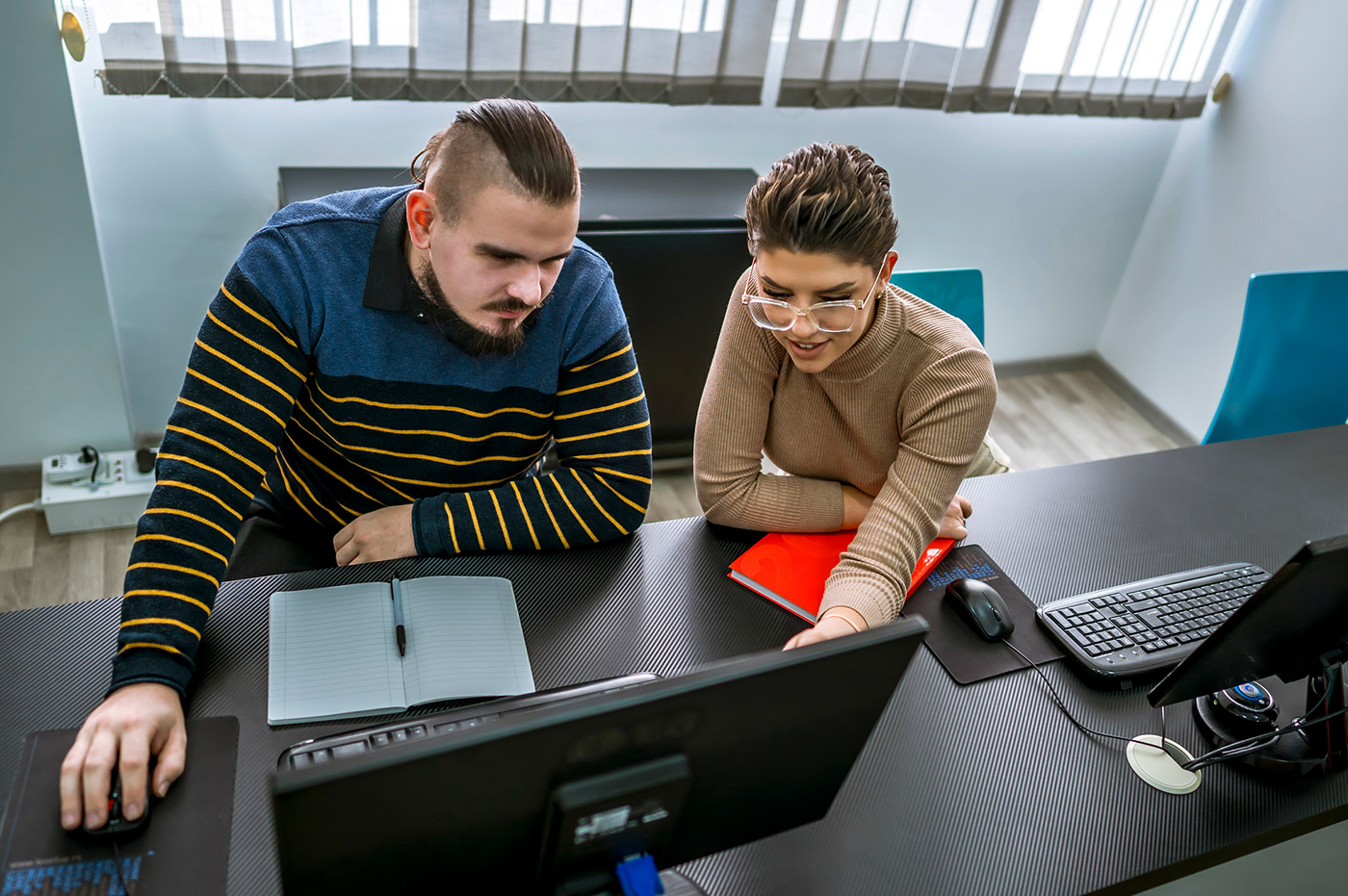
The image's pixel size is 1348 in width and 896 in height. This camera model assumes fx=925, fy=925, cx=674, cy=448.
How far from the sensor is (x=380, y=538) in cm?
131

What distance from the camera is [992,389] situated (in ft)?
4.44

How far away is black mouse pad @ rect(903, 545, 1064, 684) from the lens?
1247mm

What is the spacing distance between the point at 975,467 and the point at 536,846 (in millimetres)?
1314

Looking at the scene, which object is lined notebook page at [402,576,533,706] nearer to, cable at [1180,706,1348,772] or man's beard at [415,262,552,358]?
man's beard at [415,262,552,358]

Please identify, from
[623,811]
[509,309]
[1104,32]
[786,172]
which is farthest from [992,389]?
[1104,32]

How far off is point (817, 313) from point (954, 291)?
0.75 m

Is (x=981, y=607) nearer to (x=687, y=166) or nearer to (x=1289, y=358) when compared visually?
(x=1289, y=358)

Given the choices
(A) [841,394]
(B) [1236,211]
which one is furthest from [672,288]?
(B) [1236,211]

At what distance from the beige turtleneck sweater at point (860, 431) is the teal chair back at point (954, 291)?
437 mm

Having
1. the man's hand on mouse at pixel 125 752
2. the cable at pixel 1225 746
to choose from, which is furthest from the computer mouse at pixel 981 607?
the man's hand on mouse at pixel 125 752

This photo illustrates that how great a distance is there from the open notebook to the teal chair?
1721 millimetres

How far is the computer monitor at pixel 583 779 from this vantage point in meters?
0.62

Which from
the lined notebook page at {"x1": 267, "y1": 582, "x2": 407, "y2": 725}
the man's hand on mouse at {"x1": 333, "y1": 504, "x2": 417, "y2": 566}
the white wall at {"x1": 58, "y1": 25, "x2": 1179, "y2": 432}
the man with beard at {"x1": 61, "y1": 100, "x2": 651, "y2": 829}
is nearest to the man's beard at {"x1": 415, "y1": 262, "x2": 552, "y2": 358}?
the man with beard at {"x1": 61, "y1": 100, "x2": 651, "y2": 829}

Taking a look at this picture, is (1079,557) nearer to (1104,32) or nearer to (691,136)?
(691,136)
